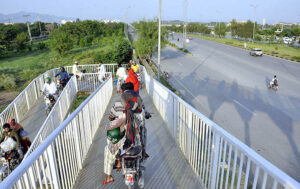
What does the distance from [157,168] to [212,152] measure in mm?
1382

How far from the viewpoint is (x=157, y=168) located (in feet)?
14.5

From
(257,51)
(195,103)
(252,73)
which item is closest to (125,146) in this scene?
(195,103)

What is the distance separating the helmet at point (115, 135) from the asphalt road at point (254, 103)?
Answer: 5.55 metres

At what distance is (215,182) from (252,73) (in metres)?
20.5

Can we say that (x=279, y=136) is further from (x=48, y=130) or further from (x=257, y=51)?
(x=257, y=51)

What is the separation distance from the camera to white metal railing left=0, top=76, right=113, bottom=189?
2.21 m

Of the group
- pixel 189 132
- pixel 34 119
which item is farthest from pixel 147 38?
pixel 189 132

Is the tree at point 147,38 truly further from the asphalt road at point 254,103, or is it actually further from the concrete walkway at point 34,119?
the concrete walkway at point 34,119

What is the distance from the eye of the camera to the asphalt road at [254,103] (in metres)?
8.23

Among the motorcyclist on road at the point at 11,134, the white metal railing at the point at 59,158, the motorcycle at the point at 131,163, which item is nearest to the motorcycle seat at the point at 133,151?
the motorcycle at the point at 131,163

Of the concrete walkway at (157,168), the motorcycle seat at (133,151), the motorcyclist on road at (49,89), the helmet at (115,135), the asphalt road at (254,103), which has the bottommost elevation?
the asphalt road at (254,103)

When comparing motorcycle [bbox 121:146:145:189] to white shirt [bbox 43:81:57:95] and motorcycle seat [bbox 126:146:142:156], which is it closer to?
motorcycle seat [bbox 126:146:142:156]

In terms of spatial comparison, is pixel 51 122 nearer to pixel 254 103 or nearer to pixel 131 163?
pixel 131 163

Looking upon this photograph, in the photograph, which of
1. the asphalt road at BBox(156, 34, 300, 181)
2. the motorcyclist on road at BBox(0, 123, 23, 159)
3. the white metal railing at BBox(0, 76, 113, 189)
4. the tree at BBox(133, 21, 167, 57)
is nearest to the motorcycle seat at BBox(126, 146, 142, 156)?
the white metal railing at BBox(0, 76, 113, 189)
